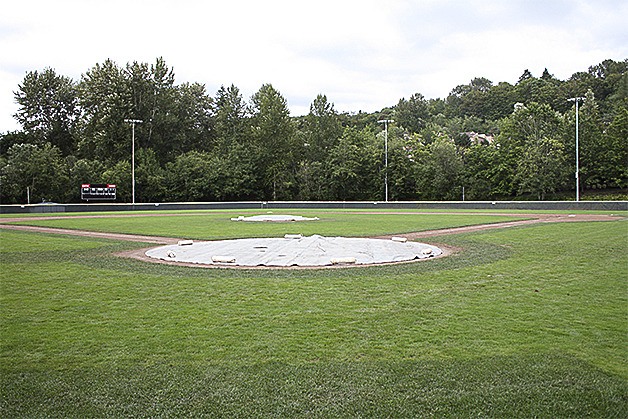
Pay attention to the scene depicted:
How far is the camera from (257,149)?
60.1 m

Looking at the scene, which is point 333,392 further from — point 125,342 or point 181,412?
point 125,342

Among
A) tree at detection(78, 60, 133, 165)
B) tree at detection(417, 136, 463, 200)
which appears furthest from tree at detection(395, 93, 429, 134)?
tree at detection(78, 60, 133, 165)

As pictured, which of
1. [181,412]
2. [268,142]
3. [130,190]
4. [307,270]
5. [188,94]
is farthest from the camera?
[188,94]

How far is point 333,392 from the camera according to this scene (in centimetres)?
427

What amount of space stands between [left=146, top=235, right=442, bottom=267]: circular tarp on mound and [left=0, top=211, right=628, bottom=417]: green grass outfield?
3.67ft

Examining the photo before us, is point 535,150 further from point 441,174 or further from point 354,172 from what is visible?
point 354,172

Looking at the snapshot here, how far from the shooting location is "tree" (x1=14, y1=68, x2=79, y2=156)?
5700cm

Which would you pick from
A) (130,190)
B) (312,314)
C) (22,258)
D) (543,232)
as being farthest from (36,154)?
(312,314)

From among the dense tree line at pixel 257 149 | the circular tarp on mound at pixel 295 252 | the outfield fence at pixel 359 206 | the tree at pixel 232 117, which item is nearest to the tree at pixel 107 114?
the dense tree line at pixel 257 149

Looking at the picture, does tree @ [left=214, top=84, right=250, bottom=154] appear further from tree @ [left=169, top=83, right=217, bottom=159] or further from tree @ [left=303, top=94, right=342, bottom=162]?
tree @ [left=303, top=94, right=342, bottom=162]

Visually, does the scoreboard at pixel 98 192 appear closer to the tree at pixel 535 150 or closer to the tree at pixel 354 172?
the tree at pixel 354 172

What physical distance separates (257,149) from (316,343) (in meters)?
55.5

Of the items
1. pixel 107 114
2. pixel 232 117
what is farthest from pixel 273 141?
pixel 107 114

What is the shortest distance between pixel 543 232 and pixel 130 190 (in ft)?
143
